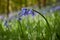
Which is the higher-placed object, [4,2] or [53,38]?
[4,2]

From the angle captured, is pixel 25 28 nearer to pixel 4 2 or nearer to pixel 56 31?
pixel 56 31

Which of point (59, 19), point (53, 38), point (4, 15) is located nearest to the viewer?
point (53, 38)

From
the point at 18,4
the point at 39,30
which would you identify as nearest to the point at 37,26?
the point at 39,30

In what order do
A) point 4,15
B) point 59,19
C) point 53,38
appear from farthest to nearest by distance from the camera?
point 4,15 < point 59,19 < point 53,38

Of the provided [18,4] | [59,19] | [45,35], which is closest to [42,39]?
[45,35]

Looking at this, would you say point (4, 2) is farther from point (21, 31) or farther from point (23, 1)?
point (21, 31)

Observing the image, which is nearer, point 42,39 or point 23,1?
point 42,39

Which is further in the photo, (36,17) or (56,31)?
(36,17)

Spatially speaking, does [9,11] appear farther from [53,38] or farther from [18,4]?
[53,38]
